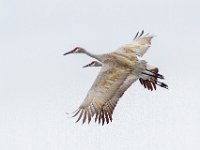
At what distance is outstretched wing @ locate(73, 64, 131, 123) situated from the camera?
193ft

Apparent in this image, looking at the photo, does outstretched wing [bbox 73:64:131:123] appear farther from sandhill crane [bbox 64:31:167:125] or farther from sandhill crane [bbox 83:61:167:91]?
sandhill crane [bbox 83:61:167:91]

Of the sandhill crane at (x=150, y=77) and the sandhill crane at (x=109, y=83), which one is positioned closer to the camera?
the sandhill crane at (x=109, y=83)

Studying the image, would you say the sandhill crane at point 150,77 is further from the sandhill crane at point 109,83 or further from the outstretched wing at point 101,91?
the outstretched wing at point 101,91

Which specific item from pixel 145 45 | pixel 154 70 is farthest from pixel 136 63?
pixel 145 45

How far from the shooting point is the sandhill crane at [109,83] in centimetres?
5900

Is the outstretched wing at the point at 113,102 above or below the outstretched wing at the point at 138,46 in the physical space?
below

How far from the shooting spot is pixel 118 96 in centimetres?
5978

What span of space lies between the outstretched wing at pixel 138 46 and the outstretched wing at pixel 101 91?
3600 millimetres

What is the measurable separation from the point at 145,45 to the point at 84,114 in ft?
30.8

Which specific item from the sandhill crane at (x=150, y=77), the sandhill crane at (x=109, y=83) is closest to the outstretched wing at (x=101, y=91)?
the sandhill crane at (x=109, y=83)

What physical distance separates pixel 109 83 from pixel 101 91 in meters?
0.62

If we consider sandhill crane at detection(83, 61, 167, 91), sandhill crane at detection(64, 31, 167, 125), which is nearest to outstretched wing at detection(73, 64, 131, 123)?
sandhill crane at detection(64, 31, 167, 125)

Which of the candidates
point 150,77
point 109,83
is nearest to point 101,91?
point 109,83

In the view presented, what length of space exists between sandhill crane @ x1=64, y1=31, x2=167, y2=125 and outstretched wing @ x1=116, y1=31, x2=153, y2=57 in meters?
1.99
